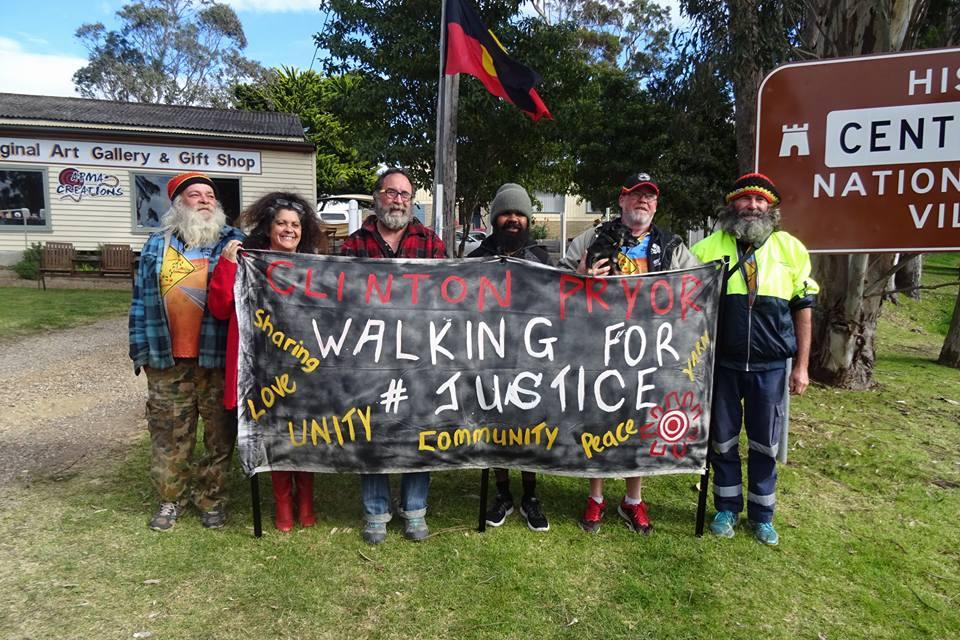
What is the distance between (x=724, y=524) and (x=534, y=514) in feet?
3.42

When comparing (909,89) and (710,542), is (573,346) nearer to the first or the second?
(710,542)

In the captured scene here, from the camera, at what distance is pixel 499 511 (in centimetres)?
373

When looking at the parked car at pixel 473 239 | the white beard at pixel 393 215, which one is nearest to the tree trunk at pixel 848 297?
the white beard at pixel 393 215

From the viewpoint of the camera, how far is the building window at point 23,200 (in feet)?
48.6

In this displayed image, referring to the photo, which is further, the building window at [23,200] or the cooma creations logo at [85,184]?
the cooma creations logo at [85,184]

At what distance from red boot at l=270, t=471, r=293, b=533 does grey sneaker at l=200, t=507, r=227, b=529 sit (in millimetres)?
304

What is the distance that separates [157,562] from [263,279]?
58.7 inches

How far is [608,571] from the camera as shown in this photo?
3234mm

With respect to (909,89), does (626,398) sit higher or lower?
lower

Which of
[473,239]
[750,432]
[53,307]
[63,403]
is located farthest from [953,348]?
[473,239]

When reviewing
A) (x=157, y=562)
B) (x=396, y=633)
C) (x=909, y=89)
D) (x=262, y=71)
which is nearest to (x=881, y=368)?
(x=909, y=89)

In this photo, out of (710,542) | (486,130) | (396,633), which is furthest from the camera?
(486,130)

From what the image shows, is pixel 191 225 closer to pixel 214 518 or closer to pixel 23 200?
pixel 214 518

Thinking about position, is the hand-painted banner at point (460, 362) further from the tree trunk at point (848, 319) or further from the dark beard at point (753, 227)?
the tree trunk at point (848, 319)
